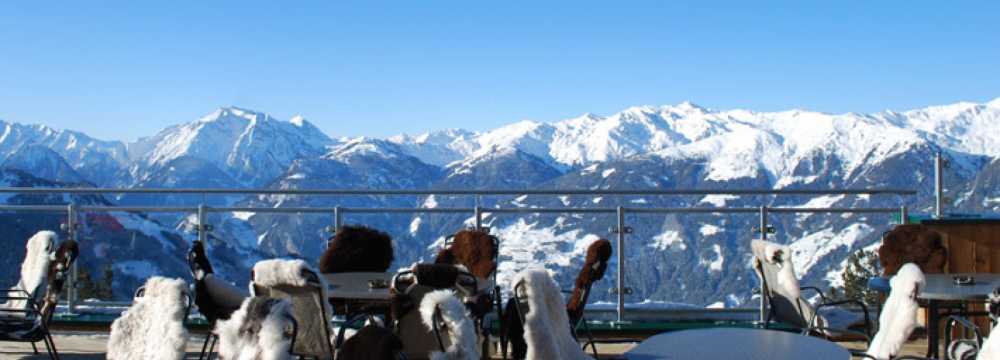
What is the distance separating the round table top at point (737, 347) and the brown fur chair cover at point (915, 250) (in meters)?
2.95

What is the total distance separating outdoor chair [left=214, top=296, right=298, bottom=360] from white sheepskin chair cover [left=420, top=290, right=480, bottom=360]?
40 cm

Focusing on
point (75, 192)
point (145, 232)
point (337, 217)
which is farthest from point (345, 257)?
point (145, 232)

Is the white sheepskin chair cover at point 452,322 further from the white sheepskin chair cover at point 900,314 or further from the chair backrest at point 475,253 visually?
the chair backrest at point 475,253

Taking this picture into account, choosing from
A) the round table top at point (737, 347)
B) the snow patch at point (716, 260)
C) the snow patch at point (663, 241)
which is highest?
the round table top at point (737, 347)

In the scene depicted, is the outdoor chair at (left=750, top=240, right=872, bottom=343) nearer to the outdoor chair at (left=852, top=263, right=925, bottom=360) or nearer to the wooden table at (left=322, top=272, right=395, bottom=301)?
the outdoor chair at (left=852, top=263, right=925, bottom=360)

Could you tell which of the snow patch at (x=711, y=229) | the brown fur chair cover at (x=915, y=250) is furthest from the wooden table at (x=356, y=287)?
the snow patch at (x=711, y=229)

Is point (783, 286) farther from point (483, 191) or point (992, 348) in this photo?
point (483, 191)

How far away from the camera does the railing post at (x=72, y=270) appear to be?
7.62 meters

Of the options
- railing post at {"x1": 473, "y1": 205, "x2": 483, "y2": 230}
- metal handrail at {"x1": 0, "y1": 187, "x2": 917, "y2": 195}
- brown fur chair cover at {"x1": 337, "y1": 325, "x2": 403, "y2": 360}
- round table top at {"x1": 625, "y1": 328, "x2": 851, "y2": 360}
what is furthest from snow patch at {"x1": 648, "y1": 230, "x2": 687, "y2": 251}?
brown fur chair cover at {"x1": 337, "y1": 325, "x2": 403, "y2": 360}

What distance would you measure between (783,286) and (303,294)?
2.40 metres

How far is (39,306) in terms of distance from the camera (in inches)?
203

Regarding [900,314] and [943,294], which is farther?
[943,294]

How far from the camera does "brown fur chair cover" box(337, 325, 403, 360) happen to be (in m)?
2.82

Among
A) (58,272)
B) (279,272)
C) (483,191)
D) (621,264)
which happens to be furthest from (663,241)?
(279,272)
